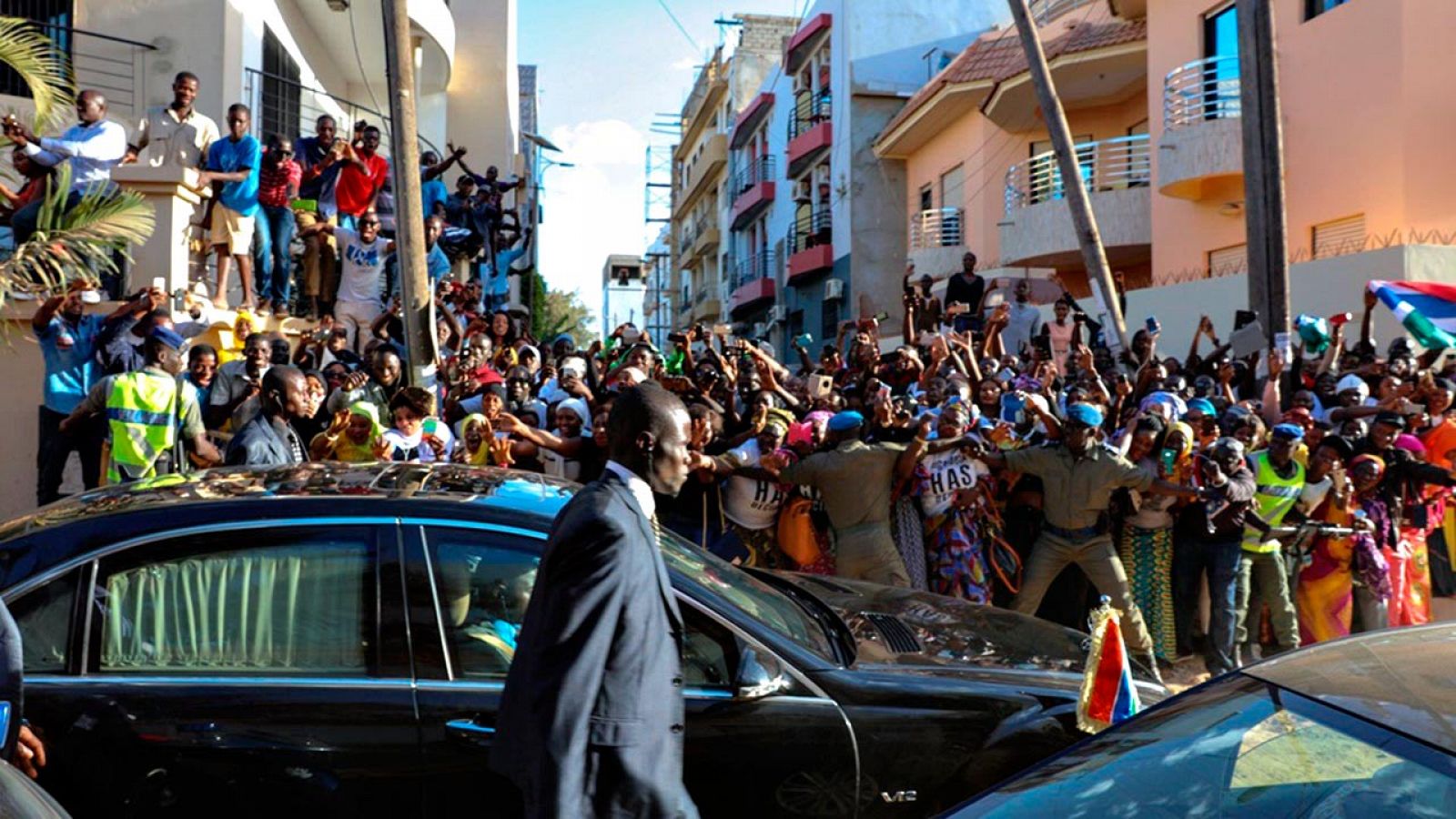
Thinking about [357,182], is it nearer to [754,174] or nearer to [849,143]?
[849,143]

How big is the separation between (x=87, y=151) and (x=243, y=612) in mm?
8064

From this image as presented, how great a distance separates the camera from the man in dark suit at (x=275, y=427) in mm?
6266

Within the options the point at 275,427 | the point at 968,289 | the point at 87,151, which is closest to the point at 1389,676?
the point at 275,427

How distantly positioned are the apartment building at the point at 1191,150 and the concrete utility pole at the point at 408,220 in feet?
32.2

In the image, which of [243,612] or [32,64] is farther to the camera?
[32,64]

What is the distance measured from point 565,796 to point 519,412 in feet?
20.9

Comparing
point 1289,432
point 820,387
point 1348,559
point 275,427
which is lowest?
point 1348,559

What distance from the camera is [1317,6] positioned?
1616 centimetres

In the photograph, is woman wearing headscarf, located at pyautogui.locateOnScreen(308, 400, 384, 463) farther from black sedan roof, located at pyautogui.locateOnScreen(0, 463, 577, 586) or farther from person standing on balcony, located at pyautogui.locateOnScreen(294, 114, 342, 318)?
person standing on balcony, located at pyautogui.locateOnScreen(294, 114, 342, 318)

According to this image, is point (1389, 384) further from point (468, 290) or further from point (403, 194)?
point (468, 290)

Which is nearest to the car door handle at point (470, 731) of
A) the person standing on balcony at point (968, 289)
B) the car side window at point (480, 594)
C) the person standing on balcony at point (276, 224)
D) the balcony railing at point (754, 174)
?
the car side window at point (480, 594)

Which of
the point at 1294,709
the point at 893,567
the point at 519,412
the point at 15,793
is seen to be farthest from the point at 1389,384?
the point at 15,793

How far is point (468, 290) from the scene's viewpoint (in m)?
14.8

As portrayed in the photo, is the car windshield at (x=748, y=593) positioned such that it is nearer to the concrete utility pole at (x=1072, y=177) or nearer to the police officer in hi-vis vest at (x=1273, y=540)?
the police officer in hi-vis vest at (x=1273, y=540)
